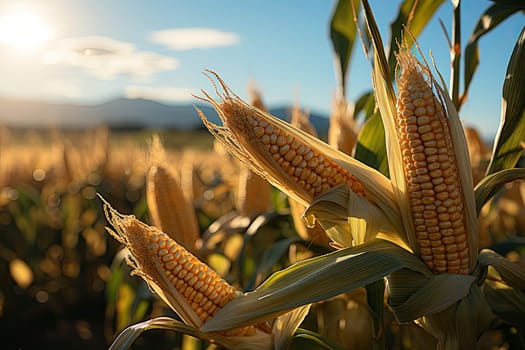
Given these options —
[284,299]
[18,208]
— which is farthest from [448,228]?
[18,208]

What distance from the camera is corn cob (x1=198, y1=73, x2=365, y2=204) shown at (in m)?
1.47

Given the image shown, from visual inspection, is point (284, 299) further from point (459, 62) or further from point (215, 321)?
point (459, 62)

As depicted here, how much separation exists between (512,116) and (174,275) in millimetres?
1159

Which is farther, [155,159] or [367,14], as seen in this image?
[155,159]

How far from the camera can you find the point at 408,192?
1484 mm

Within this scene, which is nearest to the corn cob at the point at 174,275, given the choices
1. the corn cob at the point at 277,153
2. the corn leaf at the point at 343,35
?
the corn cob at the point at 277,153

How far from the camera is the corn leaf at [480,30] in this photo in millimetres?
2039

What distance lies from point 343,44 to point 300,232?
0.97 meters

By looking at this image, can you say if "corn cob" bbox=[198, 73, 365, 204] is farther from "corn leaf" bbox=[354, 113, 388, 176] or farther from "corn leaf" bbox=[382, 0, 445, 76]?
"corn leaf" bbox=[382, 0, 445, 76]

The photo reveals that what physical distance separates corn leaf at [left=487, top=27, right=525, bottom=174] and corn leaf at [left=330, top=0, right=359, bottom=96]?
1007mm

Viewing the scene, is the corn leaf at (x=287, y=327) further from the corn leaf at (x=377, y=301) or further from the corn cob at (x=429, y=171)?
the corn cob at (x=429, y=171)

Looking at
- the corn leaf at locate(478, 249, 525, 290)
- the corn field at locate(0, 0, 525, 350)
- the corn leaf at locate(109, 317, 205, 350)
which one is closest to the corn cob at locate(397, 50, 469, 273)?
the corn field at locate(0, 0, 525, 350)

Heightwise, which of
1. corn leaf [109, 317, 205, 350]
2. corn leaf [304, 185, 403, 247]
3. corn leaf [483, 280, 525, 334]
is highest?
corn leaf [304, 185, 403, 247]

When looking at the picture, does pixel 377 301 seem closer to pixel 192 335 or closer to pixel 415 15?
pixel 192 335
